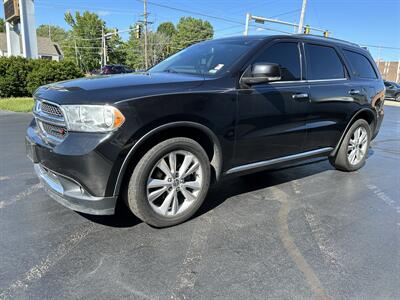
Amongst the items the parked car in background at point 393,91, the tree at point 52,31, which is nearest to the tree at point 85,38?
the tree at point 52,31

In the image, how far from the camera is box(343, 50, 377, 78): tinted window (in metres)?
5.16

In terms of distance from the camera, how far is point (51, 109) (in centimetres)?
311

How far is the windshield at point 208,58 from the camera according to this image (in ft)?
12.3

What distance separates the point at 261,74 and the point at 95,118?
170 centimetres

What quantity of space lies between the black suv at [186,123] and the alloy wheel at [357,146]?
0.54m

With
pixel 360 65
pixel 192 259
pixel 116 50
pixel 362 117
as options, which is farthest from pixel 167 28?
pixel 192 259

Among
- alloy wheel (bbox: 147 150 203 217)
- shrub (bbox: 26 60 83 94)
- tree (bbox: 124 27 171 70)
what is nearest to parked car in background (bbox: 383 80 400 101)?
shrub (bbox: 26 60 83 94)

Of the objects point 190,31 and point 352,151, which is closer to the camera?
point 352,151

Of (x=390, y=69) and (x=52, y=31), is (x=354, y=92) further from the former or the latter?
(x=52, y=31)

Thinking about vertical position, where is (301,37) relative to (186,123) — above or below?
above

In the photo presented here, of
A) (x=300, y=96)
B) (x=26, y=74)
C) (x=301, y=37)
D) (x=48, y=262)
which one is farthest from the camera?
(x=26, y=74)

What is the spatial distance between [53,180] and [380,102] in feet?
16.9

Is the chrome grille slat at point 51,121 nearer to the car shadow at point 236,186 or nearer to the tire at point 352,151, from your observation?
the car shadow at point 236,186

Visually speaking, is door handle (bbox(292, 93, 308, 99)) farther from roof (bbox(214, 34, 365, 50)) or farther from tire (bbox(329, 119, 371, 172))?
tire (bbox(329, 119, 371, 172))
